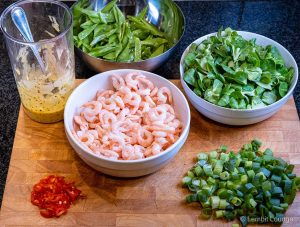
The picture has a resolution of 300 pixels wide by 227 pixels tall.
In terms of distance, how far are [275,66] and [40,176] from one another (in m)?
0.94

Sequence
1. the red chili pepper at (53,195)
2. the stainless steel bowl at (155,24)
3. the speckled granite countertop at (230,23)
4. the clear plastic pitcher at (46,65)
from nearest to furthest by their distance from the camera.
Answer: the red chili pepper at (53,195), the clear plastic pitcher at (46,65), the stainless steel bowl at (155,24), the speckled granite countertop at (230,23)

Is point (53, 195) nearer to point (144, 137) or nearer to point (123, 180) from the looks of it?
point (123, 180)

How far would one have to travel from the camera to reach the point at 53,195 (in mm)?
1407

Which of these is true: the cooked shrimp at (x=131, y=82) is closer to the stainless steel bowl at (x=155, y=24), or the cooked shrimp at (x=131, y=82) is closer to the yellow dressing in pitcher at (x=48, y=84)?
the stainless steel bowl at (x=155, y=24)

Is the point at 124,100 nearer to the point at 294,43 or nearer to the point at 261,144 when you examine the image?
the point at 261,144

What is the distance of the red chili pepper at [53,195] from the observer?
1380 mm

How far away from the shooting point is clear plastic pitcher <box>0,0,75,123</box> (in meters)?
1.51

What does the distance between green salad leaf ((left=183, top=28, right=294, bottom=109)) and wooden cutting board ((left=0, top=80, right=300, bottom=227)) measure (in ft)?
0.41

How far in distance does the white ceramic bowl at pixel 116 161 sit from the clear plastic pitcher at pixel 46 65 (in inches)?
2.4

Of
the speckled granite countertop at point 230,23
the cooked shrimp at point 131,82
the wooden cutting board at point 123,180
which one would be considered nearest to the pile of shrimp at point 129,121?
the cooked shrimp at point 131,82

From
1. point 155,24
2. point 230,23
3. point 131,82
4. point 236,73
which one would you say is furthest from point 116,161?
point 230,23

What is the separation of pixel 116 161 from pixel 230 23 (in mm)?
1221

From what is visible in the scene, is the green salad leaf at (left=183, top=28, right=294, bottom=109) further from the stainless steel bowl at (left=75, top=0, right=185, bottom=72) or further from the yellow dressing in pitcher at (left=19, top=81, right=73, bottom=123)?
the yellow dressing in pitcher at (left=19, top=81, right=73, bottom=123)

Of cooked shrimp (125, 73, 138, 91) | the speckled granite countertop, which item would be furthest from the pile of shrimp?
the speckled granite countertop
